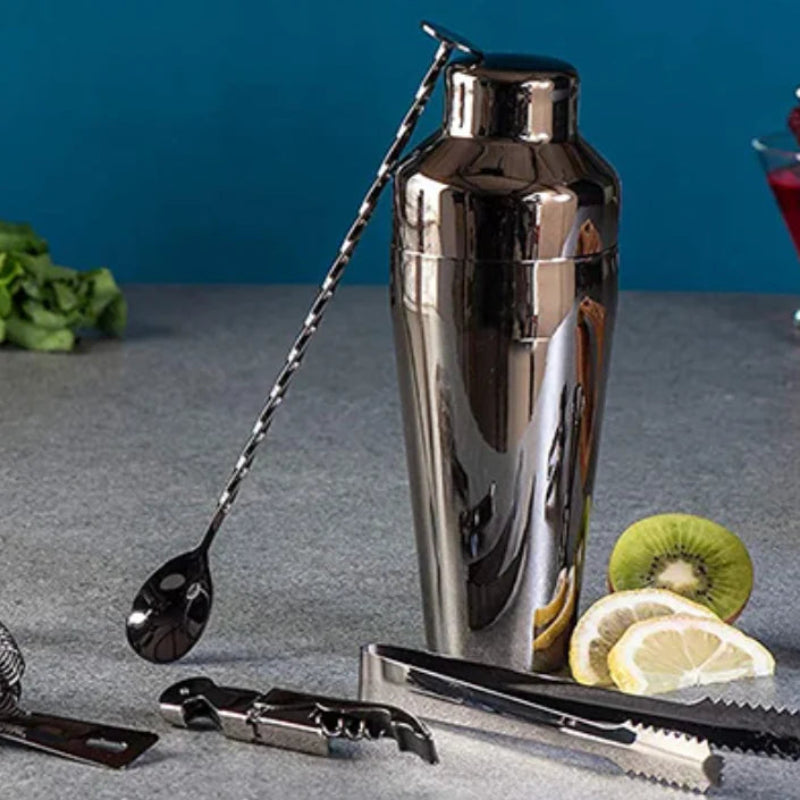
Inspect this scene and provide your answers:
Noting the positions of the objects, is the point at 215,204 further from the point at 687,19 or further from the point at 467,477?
the point at 467,477

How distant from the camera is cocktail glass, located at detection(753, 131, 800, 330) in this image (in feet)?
6.79

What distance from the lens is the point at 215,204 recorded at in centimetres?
286

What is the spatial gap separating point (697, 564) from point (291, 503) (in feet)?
1.36

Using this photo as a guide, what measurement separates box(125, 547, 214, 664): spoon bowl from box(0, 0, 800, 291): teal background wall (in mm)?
1626

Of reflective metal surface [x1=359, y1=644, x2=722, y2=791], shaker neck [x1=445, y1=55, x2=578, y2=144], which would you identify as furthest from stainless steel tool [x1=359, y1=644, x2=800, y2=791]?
shaker neck [x1=445, y1=55, x2=578, y2=144]

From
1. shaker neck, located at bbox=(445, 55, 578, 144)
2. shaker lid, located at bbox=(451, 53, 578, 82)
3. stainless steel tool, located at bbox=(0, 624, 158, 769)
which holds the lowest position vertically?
stainless steel tool, located at bbox=(0, 624, 158, 769)

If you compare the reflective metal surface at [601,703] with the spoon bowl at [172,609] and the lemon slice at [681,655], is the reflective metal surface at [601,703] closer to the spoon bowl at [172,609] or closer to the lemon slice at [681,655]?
Answer: the lemon slice at [681,655]

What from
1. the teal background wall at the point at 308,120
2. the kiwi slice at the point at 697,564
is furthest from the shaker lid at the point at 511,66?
the teal background wall at the point at 308,120

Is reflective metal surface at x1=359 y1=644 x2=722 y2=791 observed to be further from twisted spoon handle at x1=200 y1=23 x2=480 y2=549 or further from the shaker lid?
the shaker lid

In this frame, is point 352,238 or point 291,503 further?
point 291,503

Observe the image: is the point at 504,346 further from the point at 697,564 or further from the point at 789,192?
the point at 789,192

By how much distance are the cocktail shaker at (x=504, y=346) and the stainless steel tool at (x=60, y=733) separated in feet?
0.71

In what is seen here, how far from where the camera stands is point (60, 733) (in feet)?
3.64

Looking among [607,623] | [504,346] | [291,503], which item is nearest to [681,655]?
[607,623]
